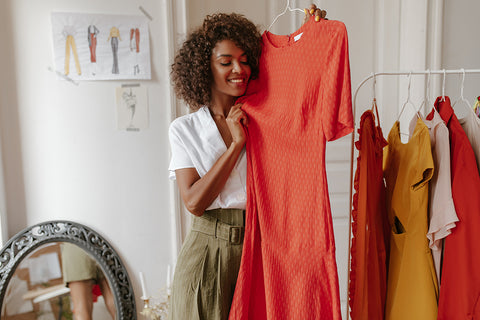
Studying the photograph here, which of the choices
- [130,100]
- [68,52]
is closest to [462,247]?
[130,100]

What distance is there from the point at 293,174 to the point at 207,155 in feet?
0.83

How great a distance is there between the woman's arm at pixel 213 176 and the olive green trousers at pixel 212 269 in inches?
3.0

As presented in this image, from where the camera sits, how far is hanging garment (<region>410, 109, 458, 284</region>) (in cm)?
112

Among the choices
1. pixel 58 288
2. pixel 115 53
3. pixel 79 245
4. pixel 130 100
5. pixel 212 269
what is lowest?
pixel 58 288

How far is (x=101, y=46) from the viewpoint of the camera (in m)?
1.77

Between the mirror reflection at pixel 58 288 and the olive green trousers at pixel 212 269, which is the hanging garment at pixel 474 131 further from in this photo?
the mirror reflection at pixel 58 288

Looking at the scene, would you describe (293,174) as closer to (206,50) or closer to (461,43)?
(206,50)

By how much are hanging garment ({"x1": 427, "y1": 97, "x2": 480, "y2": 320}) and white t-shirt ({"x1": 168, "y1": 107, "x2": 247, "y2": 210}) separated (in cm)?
61

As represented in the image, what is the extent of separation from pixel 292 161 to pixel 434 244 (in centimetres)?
50

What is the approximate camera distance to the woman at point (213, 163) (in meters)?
1.11

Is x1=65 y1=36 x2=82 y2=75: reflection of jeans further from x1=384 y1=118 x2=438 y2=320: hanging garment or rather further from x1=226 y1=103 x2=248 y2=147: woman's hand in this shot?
x1=384 y1=118 x2=438 y2=320: hanging garment

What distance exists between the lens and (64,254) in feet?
5.92

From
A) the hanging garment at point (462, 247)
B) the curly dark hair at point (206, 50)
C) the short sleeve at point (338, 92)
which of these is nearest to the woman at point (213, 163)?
the curly dark hair at point (206, 50)

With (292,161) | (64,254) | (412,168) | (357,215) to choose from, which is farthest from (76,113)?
(412,168)
